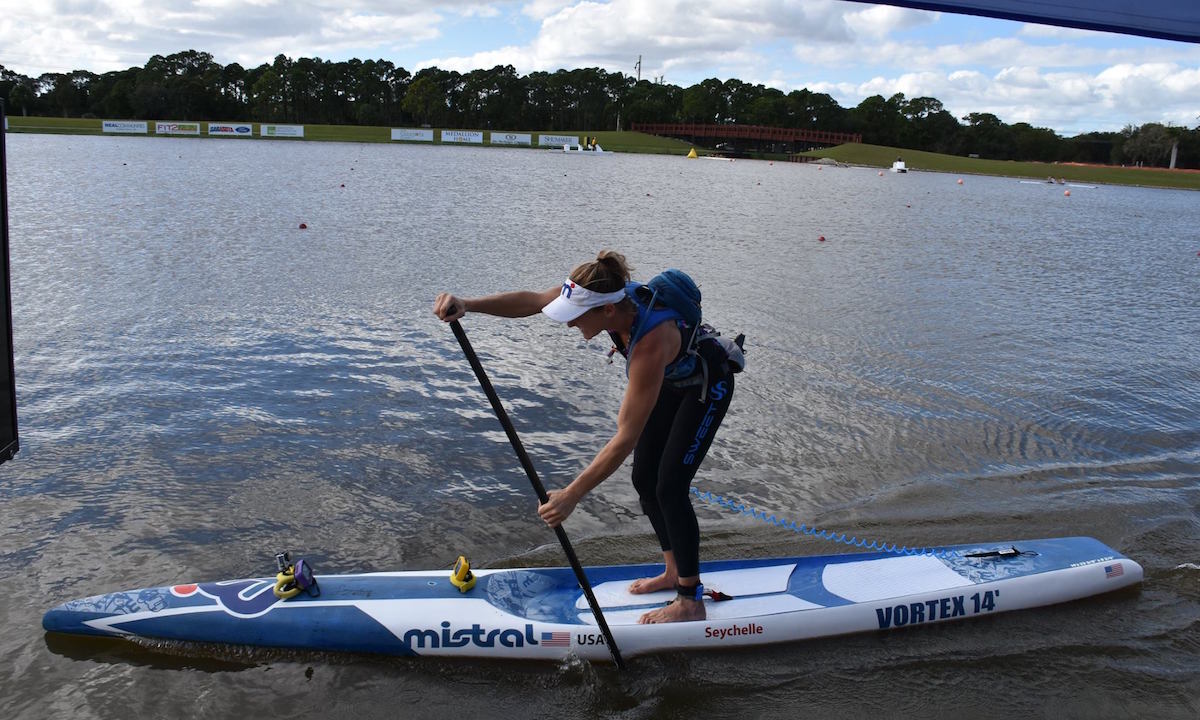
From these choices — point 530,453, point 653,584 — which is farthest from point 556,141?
point 653,584

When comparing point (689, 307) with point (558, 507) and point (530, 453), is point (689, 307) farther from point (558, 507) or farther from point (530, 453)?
point (530, 453)

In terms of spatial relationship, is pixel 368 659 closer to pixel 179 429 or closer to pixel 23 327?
pixel 179 429

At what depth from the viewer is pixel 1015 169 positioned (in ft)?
329

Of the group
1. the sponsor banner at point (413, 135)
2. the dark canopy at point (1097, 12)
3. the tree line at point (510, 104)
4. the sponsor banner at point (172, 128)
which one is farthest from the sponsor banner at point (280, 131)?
the dark canopy at point (1097, 12)

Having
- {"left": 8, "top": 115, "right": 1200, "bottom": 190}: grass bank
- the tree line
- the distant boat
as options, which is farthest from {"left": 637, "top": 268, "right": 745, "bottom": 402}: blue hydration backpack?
the tree line

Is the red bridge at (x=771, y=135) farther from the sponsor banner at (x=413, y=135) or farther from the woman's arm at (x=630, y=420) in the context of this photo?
the woman's arm at (x=630, y=420)

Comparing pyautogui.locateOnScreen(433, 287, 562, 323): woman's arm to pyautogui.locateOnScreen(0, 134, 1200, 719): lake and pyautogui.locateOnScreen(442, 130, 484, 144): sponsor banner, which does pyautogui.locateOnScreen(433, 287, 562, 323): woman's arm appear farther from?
pyautogui.locateOnScreen(442, 130, 484, 144): sponsor banner

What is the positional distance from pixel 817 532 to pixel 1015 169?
107274 mm

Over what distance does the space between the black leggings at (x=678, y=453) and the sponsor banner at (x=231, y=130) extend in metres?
92.2

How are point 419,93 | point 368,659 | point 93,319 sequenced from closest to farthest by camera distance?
point 368,659, point 93,319, point 419,93

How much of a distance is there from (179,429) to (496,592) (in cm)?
494

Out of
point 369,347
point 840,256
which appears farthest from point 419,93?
point 369,347

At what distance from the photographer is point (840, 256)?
74.1ft

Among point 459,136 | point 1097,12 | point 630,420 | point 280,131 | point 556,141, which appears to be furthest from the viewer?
point 556,141
